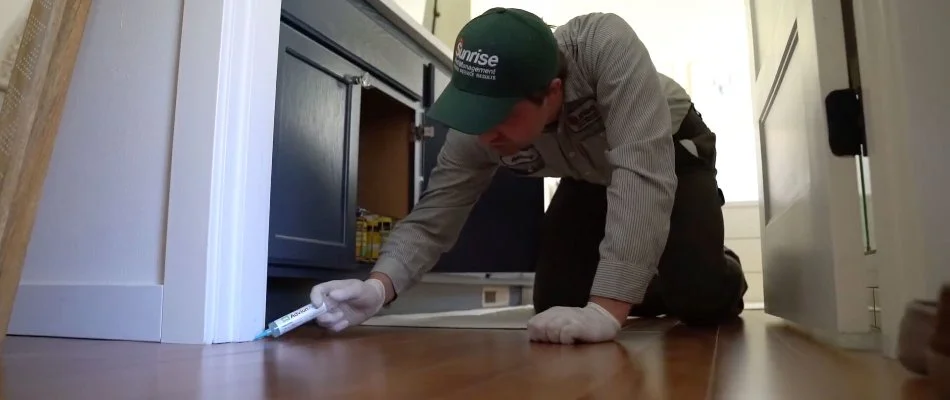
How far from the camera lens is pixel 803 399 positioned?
49 centimetres

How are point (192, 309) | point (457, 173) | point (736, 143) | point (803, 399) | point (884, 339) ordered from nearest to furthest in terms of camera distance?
point (803, 399)
point (884, 339)
point (192, 309)
point (457, 173)
point (736, 143)

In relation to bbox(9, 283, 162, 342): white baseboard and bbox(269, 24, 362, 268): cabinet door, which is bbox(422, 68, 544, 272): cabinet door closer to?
bbox(269, 24, 362, 268): cabinet door

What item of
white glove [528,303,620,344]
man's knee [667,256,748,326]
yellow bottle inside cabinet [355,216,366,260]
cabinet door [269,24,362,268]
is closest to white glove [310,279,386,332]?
cabinet door [269,24,362,268]

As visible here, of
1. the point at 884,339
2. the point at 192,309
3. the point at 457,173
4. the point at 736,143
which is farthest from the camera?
the point at 736,143

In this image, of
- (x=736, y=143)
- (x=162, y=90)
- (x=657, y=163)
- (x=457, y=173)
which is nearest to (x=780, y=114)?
(x=657, y=163)

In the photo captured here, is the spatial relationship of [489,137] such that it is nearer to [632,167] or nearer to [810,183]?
[632,167]

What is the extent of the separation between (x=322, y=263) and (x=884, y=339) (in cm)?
90

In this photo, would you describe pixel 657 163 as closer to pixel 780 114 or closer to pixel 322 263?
pixel 780 114

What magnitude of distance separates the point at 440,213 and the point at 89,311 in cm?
54

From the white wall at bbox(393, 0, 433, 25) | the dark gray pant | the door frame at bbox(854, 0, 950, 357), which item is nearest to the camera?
the door frame at bbox(854, 0, 950, 357)

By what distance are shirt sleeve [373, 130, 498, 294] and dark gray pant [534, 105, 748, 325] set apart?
0.33 m

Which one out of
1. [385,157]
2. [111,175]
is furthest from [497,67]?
[385,157]

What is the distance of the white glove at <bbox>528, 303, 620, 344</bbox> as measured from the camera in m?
0.91

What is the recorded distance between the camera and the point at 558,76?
3.50 feet
